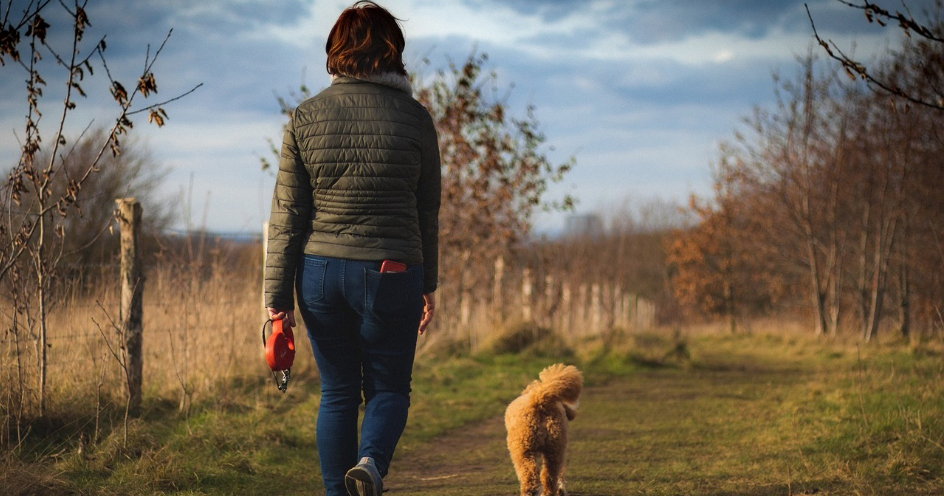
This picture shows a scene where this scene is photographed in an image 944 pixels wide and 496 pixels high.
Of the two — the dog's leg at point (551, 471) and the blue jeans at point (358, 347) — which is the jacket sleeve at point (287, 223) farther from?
the dog's leg at point (551, 471)

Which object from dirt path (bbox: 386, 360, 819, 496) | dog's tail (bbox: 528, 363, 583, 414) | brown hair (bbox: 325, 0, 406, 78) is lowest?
dirt path (bbox: 386, 360, 819, 496)

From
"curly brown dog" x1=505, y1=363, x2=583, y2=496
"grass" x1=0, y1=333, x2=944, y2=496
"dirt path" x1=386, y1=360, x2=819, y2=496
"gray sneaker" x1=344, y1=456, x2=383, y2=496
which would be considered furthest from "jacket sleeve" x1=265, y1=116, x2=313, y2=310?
"dirt path" x1=386, y1=360, x2=819, y2=496

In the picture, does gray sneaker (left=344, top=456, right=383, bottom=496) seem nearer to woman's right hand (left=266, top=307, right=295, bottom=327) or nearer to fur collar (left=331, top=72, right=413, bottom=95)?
woman's right hand (left=266, top=307, right=295, bottom=327)

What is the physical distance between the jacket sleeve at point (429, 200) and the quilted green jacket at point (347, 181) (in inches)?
3.2

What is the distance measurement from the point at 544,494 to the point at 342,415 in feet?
4.06

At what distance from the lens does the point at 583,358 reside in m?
11.0

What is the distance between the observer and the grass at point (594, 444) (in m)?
4.26

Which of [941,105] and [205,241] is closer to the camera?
[941,105]

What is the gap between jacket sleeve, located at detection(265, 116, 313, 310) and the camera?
316cm

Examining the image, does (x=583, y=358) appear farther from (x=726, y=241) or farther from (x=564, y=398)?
(x=726, y=241)

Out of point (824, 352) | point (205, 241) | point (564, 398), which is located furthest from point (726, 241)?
point (564, 398)

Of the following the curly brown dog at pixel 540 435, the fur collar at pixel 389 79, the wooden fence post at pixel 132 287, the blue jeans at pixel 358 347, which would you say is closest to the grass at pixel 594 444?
the wooden fence post at pixel 132 287

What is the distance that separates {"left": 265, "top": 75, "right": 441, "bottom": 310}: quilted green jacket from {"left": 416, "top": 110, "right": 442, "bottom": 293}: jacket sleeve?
81 millimetres

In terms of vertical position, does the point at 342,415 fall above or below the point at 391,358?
below
